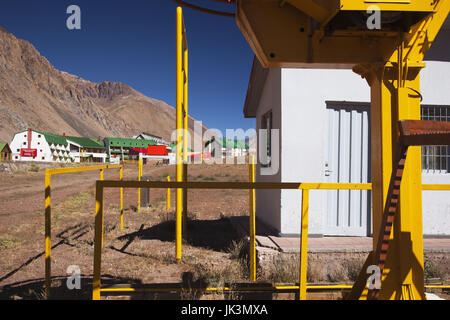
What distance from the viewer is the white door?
5.02 m

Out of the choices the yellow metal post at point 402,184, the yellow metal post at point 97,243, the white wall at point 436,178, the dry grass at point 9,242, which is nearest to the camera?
the yellow metal post at point 402,184

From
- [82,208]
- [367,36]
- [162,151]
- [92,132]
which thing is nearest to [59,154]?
[162,151]

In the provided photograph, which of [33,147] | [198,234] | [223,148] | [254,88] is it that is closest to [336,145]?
[254,88]

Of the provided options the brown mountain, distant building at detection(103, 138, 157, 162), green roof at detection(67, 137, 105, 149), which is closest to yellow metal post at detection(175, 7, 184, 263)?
distant building at detection(103, 138, 157, 162)

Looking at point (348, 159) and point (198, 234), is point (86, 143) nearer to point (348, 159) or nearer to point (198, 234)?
point (198, 234)

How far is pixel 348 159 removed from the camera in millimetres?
5070

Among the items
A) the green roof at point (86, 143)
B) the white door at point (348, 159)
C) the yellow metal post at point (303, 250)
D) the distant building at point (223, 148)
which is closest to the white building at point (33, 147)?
the green roof at point (86, 143)

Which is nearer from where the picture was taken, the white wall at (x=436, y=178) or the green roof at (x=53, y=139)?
the white wall at (x=436, y=178)

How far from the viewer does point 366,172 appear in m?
5.04

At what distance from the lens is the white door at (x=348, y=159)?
5.02m

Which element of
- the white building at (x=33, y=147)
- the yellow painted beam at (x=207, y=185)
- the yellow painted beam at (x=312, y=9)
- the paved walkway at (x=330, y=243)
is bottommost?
the paved walkway at (x=330, y=243)

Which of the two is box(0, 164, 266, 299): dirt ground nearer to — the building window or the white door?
the building window

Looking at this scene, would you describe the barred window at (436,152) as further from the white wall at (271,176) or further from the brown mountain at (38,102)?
the brown mountain at (38,102)

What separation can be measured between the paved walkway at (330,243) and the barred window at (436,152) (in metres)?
1.15
